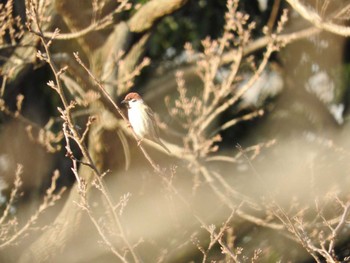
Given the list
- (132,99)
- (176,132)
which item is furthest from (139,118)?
(176,132)

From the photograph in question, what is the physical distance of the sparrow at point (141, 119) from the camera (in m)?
4.61

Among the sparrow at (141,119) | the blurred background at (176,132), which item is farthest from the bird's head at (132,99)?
the blurred background at (176,132)

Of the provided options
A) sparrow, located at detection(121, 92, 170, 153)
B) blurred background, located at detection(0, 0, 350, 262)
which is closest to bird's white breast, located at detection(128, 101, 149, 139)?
sparrow, located at detection(121, 92, 170, 153)

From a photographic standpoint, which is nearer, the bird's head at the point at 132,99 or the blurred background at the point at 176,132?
the bird's head at the point at 132,99

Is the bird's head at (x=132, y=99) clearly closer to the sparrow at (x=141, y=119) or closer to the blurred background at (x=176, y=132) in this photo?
the sparrow at (x=141, y=119)

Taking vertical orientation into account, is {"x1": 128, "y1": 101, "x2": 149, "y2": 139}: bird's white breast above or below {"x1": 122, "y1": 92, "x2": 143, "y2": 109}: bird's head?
below

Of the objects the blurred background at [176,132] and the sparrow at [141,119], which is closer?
the sparrow at [141,119]

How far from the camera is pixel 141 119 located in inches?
183

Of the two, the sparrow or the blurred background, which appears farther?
the blurred background

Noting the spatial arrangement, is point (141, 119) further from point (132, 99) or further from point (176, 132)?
point (176, 132)

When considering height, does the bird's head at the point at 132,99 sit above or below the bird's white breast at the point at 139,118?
above

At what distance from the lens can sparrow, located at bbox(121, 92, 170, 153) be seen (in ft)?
15.1

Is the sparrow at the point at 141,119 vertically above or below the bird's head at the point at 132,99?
below

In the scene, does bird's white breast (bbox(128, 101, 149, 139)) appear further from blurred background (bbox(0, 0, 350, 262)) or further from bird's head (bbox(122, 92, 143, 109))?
blurred background (bbox(0, 0, 350, 262))
